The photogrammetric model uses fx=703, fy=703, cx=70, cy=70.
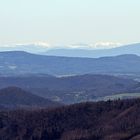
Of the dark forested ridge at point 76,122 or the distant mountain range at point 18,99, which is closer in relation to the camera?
the dark forested ridge at point 76,122

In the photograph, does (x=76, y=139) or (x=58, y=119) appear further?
(x=58, y=119)

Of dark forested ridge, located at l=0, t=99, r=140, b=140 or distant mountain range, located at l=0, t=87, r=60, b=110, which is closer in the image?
dark forested ridge, located at l=0, t=99, r=140, b=140

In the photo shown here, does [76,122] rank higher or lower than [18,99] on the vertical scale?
higher

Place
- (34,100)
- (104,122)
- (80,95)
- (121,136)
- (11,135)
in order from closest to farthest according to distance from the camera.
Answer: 1. (121,136)
2. (104,122)
3. (11,135)
4. (34,100)
5. (80,95)

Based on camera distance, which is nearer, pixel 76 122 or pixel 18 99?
pixel 76 122

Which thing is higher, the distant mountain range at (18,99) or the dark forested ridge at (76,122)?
the dark forested ridge at (76,122)

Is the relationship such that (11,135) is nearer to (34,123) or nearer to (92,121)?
(34,123)

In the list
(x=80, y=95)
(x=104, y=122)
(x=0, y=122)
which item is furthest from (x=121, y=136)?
(x=80, y=95)

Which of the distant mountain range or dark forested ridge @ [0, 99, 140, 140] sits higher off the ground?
dark forested ridge @ [0, 99, 140, 140]
